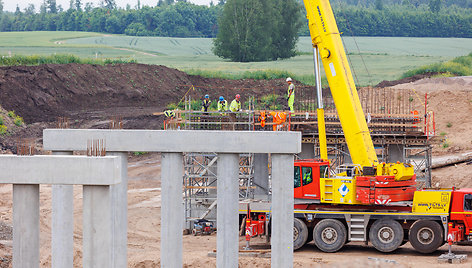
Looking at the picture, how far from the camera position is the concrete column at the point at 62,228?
1762cm

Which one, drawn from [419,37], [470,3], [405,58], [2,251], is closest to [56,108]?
[2,251]

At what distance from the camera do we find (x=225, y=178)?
58.6 ft

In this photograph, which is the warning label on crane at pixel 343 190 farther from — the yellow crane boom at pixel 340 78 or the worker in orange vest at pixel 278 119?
the worker in orange vest at pixel 278 119

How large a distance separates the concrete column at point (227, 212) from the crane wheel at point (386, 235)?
324 inches

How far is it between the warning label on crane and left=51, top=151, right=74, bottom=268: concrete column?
30.6 ft

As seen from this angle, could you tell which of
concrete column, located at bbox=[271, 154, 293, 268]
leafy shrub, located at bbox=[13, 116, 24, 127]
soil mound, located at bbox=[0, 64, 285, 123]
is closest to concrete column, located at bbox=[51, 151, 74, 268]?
concrete column, located at bbox=[271, 154, 293, 268]

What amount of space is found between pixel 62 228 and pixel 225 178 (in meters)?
3.79

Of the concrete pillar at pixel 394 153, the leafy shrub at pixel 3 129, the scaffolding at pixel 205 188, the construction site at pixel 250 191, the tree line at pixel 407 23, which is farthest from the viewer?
the tree line at pixel 407 23

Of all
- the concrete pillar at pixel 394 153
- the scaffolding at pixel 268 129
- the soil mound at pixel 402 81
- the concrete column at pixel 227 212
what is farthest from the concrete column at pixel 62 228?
the soil mound at pixel 402 81

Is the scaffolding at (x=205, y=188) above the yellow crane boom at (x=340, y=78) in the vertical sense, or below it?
below

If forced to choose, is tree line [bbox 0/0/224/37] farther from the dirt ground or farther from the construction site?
the construction site

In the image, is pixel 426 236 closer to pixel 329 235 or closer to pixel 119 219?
pixel 329 235

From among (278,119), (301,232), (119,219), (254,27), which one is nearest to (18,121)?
(278,119)

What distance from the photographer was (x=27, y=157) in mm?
15359
